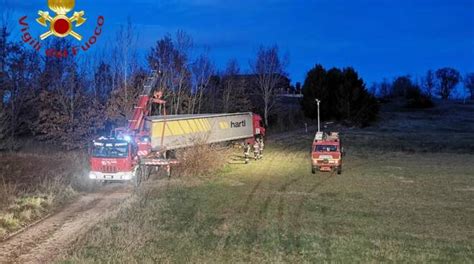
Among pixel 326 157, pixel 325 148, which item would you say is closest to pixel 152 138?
pixel 325 148

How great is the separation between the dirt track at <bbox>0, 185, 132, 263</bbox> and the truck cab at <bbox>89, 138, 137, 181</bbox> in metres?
1.94

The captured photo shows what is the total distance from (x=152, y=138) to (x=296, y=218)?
1621cm

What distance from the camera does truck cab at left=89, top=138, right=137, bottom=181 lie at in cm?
2292

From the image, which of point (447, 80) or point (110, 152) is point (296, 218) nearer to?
point (110, 152)

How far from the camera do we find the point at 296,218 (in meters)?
16.3

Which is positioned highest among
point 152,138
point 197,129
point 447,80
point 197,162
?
point 447,80

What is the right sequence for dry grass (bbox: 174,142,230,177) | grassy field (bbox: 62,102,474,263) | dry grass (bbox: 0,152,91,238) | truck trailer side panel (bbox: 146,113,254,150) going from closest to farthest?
grassy field (bbox: 62,102,474,263), dry grass (bbox: 0,152,91,238), dry grass (bbox: 174,142,230,177), truck trailer side panel (bbox: 146,113,254,150)

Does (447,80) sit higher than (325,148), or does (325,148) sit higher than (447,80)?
(447,80)

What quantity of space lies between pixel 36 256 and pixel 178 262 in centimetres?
366

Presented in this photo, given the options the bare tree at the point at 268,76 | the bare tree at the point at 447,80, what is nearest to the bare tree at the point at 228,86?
the bare tree at the point at 268,76

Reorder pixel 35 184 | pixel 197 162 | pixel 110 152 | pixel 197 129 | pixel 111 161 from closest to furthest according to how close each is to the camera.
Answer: pixel 111 161 < pixel 110 152 < pixel 35 184 < pixel 197 162 < pixel 197 129

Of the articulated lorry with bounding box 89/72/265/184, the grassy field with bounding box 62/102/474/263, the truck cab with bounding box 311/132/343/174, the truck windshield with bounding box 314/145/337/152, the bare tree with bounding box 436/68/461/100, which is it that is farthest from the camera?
the bare tree with bounding box 436/68/461/100

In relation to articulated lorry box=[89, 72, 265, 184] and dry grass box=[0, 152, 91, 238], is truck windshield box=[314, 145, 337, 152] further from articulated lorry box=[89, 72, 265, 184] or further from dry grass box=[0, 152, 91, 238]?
dry grass box=[0, 152, 91, 238]

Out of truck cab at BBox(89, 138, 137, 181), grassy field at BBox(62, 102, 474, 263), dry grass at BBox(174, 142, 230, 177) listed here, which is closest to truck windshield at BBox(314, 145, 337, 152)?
grassy field at BBox(62, 102, 474, 263)
